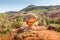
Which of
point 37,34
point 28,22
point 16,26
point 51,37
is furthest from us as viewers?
point 16,26

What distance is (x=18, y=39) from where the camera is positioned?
58.2 ft

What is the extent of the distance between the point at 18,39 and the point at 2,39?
169cm

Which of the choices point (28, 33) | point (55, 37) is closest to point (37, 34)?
point (28, 33)

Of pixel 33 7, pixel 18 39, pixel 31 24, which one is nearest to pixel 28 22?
pixel 31 24

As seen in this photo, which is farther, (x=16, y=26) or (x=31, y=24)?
(x=16, y=26)

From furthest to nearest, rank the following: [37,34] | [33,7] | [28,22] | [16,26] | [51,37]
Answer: [33,7] → [16,26] → [28,22] → [37,34] → [51,37]

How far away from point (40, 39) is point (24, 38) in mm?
1654

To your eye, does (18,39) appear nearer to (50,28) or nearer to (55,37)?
(55,37)

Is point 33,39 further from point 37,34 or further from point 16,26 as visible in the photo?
point 16,26

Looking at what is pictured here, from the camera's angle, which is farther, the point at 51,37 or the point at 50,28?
the point at 50,28

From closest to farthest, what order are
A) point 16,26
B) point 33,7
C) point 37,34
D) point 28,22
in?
point 37,34 < point 28,22 < point 16,26 < point 33,7

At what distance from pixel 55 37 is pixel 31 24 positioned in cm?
518

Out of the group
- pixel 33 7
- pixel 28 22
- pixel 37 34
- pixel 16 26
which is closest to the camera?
pixel 37 34

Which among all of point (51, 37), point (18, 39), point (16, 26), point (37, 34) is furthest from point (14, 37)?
point (16, 26)
